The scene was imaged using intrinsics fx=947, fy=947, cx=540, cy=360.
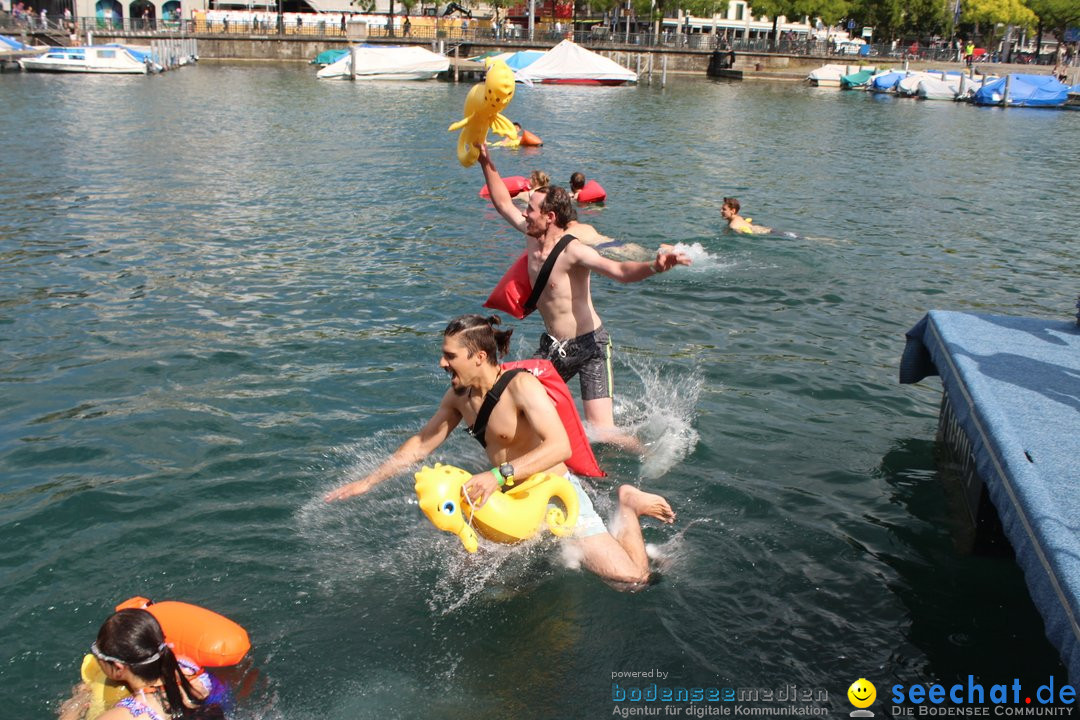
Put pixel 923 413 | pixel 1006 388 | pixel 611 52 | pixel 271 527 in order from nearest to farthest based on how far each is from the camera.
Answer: pixel 1006 388, pixel 271 527, pixel 923 413, pixel 611 52

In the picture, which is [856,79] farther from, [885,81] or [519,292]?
[519,292]

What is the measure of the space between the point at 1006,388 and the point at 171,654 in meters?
5.26

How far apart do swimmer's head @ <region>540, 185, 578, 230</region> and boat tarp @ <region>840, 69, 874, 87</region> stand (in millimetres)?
60054

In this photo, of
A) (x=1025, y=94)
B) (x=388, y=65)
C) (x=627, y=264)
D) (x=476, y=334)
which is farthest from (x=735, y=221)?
(x=1025, y=94)

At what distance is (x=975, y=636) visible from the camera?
18.5 ft

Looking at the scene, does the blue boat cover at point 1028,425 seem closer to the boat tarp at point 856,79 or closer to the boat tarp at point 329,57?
the boat tarp at point 329,57

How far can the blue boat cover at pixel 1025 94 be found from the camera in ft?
168

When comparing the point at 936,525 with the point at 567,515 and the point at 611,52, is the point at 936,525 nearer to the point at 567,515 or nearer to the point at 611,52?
the point at 567,515

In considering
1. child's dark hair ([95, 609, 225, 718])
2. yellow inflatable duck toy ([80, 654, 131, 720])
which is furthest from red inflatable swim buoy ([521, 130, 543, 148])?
child's dark hair ([95, 609, 225, 718])

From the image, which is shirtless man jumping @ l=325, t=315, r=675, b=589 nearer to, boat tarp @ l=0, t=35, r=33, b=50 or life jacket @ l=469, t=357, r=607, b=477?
life jacket @ l=469, t=357, r=607, b=477

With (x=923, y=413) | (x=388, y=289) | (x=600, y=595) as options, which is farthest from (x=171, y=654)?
(x=388, y=289)

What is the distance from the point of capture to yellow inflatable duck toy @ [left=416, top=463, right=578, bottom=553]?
197 inches

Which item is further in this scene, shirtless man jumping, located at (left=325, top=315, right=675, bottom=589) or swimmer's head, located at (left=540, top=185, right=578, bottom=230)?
swimmer's head, located at (left=540, top=185, right=578, bottom=230)

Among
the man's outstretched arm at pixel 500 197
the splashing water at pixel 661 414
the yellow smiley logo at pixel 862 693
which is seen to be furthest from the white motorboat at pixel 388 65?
the yellow smiley logo at pixel 862 693
